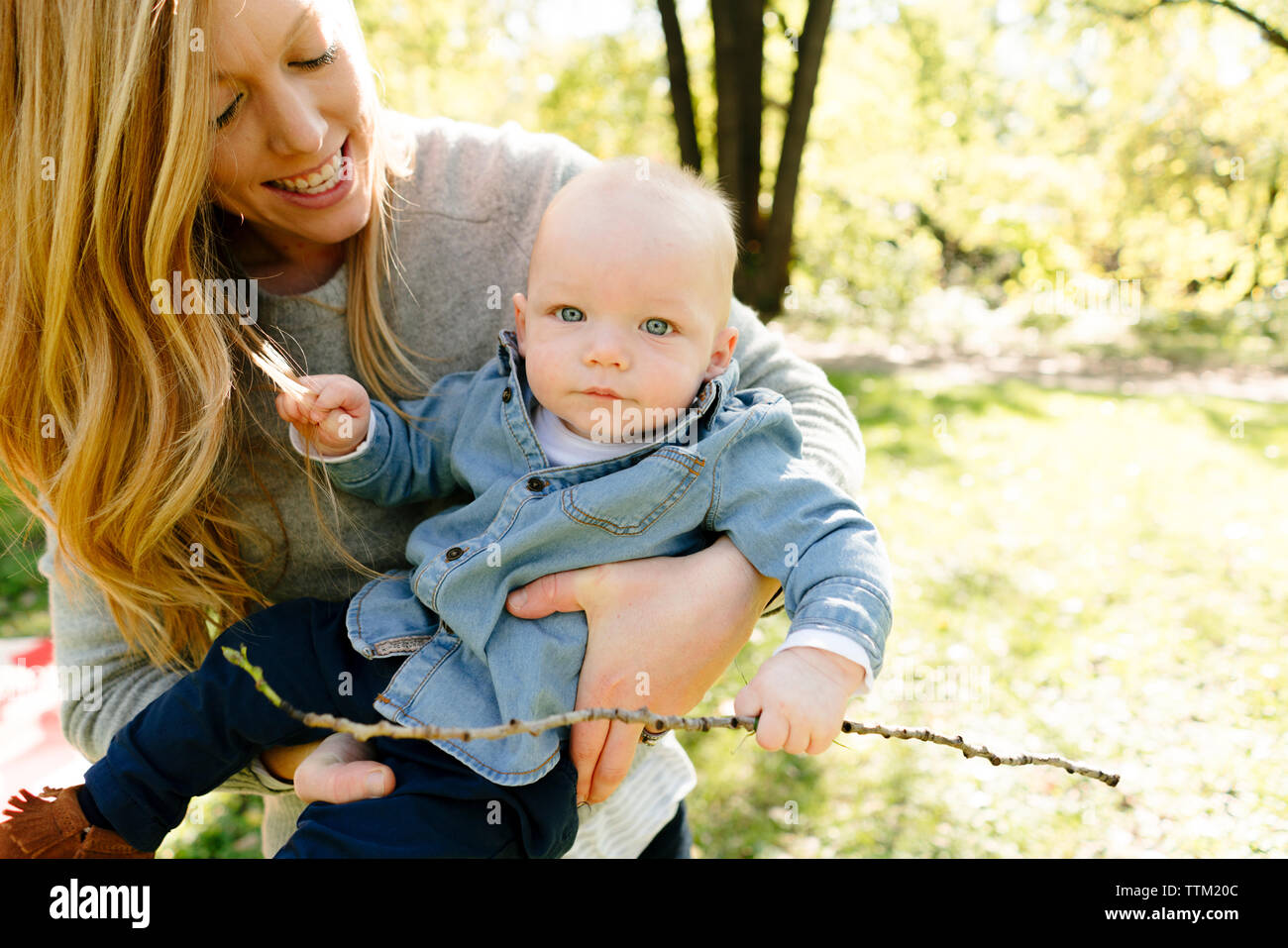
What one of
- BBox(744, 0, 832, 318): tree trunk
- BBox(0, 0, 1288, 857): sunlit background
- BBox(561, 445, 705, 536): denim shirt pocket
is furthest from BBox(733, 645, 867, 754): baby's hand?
BBox(744, 0, 832, 318): tree trunk

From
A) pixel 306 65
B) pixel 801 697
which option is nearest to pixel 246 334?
pixel 306 65

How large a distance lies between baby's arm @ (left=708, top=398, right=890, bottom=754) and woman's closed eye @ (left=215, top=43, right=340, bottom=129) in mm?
954

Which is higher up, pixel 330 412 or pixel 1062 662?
pixel 330 412

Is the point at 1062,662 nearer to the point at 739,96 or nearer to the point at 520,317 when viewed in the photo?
the point at 520,317

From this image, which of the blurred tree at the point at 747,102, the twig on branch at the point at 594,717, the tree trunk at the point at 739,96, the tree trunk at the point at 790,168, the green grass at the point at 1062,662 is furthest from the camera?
the tree trunk at the point at 739,96

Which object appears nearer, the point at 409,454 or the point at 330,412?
the point at 330,412

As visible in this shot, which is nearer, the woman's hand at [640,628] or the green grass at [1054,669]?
the woman's hand at [640,628]

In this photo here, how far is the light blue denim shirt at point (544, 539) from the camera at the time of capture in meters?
1.61

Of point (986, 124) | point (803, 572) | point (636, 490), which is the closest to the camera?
point (803, 572)

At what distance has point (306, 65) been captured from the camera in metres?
1.68

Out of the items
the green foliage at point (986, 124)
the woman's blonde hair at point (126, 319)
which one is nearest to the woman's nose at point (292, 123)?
the woman's blonde hair at point (126, 319)

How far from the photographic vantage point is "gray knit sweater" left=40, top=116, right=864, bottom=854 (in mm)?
1888

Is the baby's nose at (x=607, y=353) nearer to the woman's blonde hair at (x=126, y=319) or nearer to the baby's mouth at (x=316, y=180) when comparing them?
the woman's blonde hair at (x=126, y=319)

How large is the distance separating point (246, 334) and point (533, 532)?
25.4 inches
